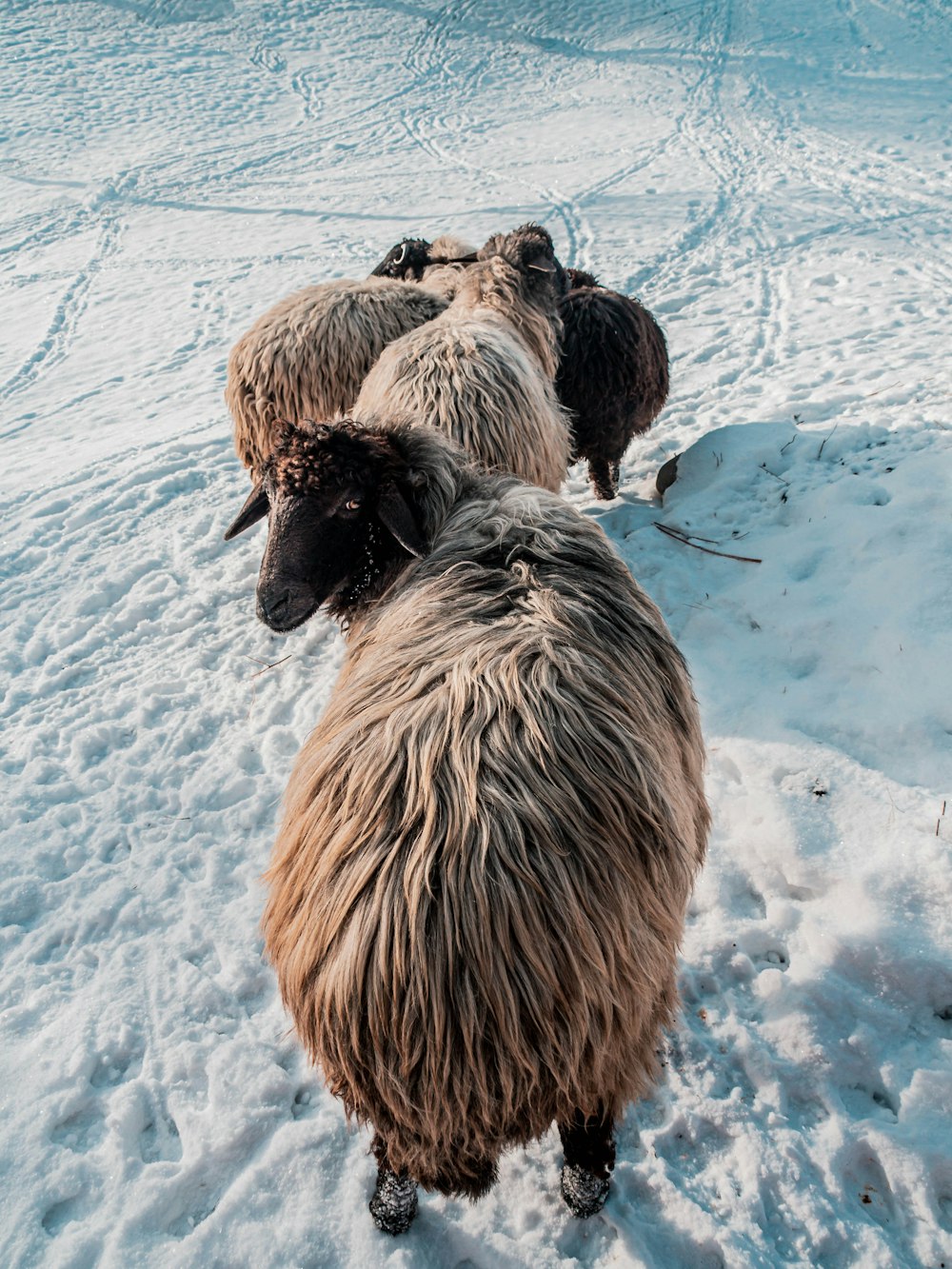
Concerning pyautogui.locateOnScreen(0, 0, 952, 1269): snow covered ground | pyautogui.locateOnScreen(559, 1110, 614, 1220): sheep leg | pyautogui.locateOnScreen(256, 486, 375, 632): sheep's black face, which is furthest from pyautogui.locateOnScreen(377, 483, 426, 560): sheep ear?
pyautogui.locateOnScreen(559, 1110, 614, 1220): sheep leg

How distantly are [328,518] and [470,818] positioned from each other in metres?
1.48

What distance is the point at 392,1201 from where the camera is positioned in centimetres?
209

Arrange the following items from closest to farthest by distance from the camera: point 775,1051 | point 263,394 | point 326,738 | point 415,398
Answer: point 326,738
point 775,1051
point 415,398
point 263,394

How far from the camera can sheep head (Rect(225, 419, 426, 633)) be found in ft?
8.73

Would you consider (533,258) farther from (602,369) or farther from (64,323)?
(64,323)

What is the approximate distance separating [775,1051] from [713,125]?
14.5 metres

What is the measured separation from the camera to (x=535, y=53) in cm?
1667

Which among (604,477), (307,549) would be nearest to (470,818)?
(307,549)

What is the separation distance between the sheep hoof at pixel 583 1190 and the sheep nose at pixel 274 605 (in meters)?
1.81

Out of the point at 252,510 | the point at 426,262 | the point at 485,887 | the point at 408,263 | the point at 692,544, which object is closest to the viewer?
the point at 485,887

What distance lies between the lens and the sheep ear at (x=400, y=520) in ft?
8.48

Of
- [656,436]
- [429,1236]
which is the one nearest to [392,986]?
[429,1236]

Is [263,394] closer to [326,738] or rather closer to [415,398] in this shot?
[415,398]

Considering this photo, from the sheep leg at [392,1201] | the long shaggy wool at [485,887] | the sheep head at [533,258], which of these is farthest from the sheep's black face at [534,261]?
the sheep leg at [392,1201]
